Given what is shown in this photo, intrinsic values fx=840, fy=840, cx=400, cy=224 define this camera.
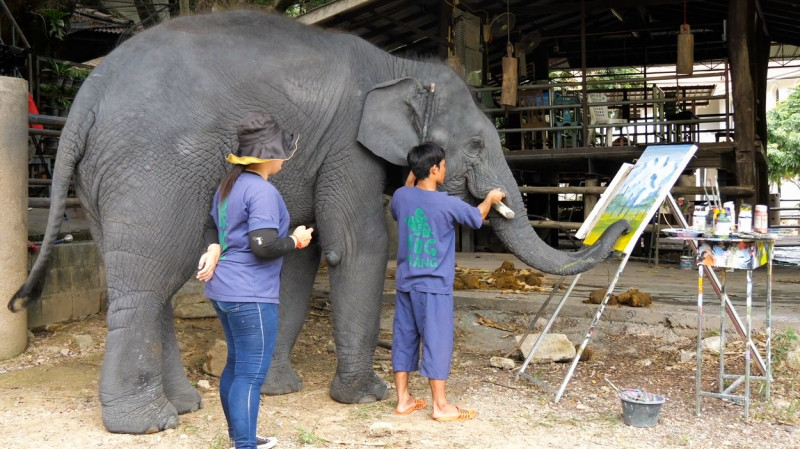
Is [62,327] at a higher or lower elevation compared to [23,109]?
lower

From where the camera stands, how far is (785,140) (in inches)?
1134

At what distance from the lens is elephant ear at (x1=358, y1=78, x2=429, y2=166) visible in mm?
5262

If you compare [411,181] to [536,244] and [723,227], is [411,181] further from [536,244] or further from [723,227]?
[723,227]

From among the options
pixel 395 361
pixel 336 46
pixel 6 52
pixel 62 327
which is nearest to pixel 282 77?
pixel 336 46

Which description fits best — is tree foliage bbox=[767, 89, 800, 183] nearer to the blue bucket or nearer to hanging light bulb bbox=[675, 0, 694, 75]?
hanging light bulb bbox=[675, 0, 694, 75]

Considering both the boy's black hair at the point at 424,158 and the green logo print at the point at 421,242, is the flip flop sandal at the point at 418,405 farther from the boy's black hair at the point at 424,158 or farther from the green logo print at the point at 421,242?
the boy's black hair at the point at 424,158

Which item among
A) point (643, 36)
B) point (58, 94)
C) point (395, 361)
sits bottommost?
point (395, 361)

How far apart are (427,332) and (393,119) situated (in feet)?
4.53

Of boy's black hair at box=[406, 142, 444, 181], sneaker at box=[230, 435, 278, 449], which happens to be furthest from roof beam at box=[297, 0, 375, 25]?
sneaker at box=[230, 435, 278, 449]

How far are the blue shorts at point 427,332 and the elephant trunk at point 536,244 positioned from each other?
2.44ft

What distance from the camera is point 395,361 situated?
5.02 meters

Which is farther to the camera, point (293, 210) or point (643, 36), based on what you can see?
point (643, 36)

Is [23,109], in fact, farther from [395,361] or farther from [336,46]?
[395,361]

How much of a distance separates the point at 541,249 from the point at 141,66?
2.70 m
